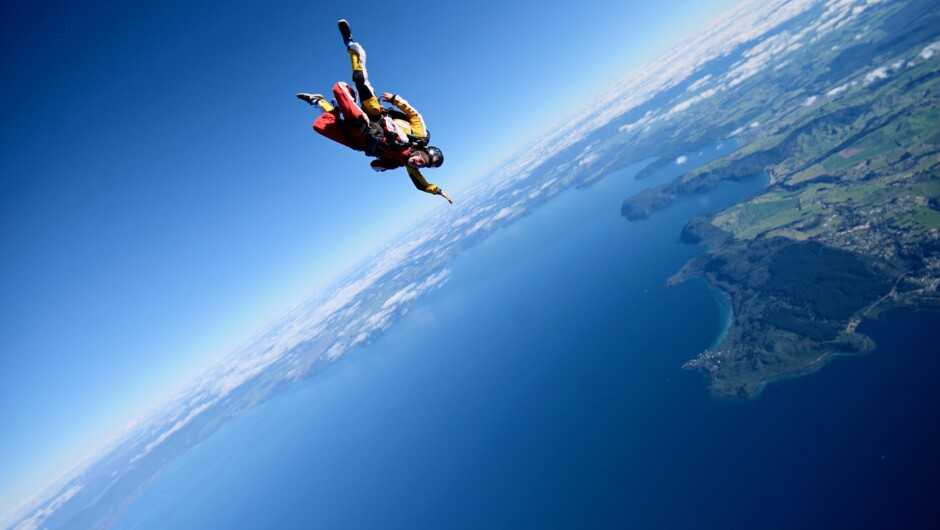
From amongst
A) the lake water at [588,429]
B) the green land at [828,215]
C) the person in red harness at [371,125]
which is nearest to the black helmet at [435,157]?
the person in red harness at [371,125]

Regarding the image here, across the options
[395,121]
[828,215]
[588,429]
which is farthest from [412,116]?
[828,215]

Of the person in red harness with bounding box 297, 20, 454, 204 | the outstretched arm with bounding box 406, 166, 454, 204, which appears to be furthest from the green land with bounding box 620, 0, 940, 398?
the person in red harness with bounding box 297, 20, 454, 204

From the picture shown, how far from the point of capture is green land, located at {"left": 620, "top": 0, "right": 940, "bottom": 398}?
64.8 metres

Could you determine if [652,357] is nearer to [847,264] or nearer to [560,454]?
[560,454]

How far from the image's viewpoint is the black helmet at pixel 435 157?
6347 millimetres

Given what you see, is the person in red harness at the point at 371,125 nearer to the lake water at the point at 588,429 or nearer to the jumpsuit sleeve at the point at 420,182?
the jumpsuit sleeve at the point at 420,182

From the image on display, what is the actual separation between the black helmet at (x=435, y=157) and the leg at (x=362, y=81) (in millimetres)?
1058

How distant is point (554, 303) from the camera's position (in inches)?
4537

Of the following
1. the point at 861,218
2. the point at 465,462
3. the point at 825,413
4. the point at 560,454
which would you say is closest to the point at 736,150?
the point at 861,218

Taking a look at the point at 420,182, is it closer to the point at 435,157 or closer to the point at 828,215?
the point at 435,157

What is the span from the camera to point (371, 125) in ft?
18.7

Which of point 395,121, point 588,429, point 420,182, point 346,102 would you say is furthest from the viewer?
point 588,429

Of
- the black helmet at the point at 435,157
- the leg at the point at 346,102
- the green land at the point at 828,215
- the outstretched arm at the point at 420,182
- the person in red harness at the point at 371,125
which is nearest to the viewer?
the leg at the point at 346,102

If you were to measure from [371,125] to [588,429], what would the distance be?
74948 mm
